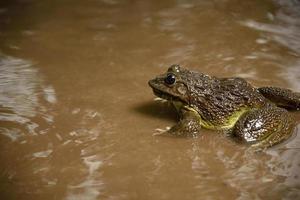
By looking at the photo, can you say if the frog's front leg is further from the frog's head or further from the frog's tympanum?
the frog's head

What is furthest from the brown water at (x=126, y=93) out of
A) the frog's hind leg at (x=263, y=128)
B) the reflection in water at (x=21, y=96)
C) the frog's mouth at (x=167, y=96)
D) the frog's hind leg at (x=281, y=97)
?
the frog's hind leg at (x=281, y=97)

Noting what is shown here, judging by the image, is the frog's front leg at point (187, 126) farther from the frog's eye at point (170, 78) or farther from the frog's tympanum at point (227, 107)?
the frog's eye at point (170, 78)

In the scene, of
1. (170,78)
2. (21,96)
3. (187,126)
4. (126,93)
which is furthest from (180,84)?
(21,96)

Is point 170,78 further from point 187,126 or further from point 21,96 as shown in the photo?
point 21,96

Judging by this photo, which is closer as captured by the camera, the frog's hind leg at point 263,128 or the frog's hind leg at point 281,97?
the frog's hind leg at point 263,128

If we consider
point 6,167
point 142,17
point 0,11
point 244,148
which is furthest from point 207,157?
point 0,11

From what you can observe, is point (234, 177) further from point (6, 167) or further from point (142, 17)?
point (142, 17)
